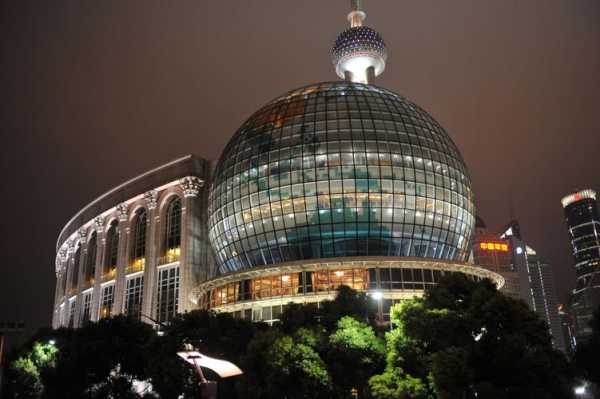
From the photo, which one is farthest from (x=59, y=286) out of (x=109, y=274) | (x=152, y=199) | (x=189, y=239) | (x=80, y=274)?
(x=189, y=239)

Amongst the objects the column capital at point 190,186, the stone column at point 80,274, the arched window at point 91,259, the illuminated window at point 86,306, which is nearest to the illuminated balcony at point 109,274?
the arched window at point 91,259

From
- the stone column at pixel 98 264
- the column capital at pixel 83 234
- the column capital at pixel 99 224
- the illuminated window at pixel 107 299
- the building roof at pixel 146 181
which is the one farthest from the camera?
the column capital at pixel 83 234

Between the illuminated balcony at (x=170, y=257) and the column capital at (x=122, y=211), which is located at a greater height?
the column capital at (x=122, y=211)

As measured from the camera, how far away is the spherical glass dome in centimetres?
6994

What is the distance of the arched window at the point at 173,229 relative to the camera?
93.1m

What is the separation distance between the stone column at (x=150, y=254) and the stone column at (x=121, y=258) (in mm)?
5961

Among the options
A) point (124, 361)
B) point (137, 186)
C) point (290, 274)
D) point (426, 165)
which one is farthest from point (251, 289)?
point (137, 186)

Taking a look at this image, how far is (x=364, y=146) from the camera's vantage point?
73.2 m

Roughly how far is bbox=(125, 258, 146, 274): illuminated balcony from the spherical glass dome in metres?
21.4

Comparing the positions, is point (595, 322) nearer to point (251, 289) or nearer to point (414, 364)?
point (414, 364)

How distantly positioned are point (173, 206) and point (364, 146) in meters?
36.9

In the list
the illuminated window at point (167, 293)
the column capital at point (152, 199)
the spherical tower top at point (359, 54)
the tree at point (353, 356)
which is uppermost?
the spherical tower top at point (359, 54)

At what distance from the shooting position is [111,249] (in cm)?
10794

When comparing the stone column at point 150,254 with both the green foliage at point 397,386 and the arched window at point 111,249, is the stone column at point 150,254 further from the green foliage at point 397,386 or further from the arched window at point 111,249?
the green foliage at point 397,386
